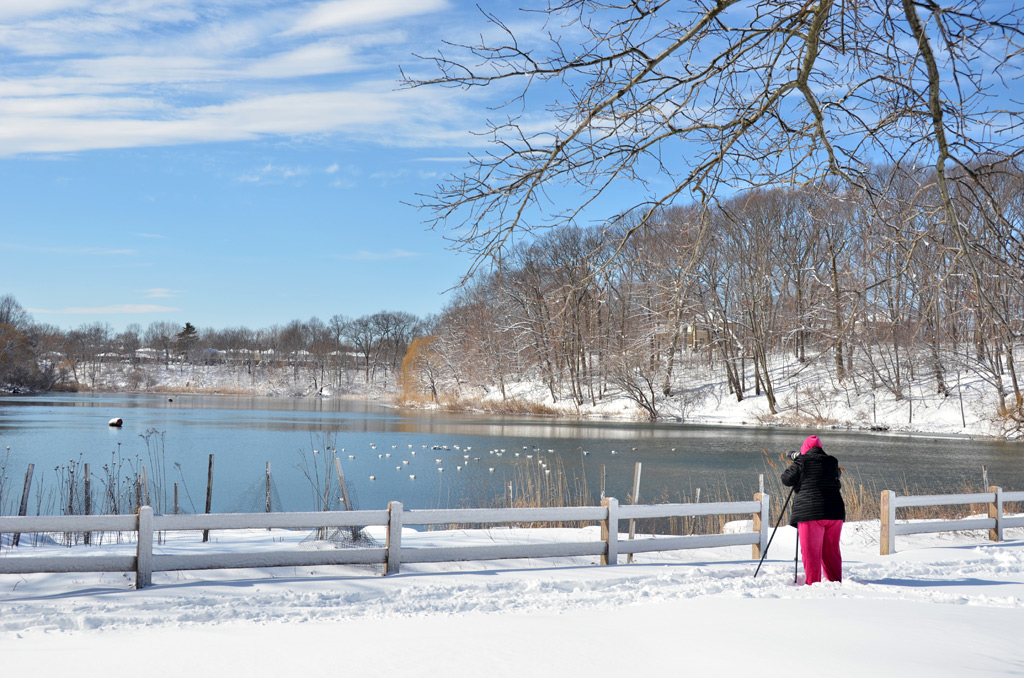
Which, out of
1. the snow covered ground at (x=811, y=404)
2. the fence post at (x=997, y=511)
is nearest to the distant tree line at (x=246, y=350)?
the snow covered ground at (x=811, y=404)

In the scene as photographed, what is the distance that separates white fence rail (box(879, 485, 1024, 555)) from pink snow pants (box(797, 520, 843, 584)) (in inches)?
126

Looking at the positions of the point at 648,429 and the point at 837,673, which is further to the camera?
the point at 648,429

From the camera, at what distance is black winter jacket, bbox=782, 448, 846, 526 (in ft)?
27.0

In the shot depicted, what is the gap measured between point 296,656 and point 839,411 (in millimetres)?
43243

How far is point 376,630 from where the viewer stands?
241 inches

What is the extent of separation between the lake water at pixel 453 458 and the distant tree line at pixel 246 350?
60.4m

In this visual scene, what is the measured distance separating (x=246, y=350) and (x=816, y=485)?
12269cm

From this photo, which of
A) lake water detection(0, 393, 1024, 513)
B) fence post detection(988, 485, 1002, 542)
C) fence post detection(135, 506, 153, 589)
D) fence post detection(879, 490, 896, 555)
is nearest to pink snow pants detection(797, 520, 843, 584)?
fence post detection(879, 490, 896, 555)

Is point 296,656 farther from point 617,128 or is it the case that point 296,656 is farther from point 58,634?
point 617,128

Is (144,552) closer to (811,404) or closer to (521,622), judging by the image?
(521,622)

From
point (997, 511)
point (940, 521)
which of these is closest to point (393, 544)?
point (940, 521)

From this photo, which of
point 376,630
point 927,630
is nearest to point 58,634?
point 376,630

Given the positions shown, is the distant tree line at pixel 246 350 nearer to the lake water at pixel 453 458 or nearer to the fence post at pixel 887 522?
the lake water at pixel 453 458

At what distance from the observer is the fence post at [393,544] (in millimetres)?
8852
